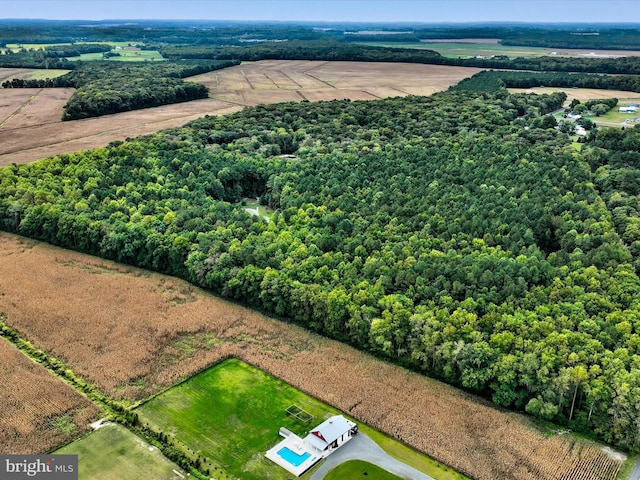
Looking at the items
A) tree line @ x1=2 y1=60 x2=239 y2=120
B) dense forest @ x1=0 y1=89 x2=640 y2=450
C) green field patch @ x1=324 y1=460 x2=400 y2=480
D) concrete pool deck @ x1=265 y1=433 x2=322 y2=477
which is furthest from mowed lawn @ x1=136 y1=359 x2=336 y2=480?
tree line @ x1=2 y1=60 x2=239 y2=120

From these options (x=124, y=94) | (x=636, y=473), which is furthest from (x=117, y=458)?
(x=124, y=94)

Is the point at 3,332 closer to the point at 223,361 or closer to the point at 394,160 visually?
the point at 223,361

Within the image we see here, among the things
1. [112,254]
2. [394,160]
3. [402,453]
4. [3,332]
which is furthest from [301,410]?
[394,160]

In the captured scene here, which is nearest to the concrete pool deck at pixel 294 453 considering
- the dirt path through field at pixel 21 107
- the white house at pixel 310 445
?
the white house at pixel 310 445

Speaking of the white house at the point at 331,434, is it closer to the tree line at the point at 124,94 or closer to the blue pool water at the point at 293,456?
the blue pool water at the point at 293,456

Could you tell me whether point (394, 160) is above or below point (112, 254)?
above
